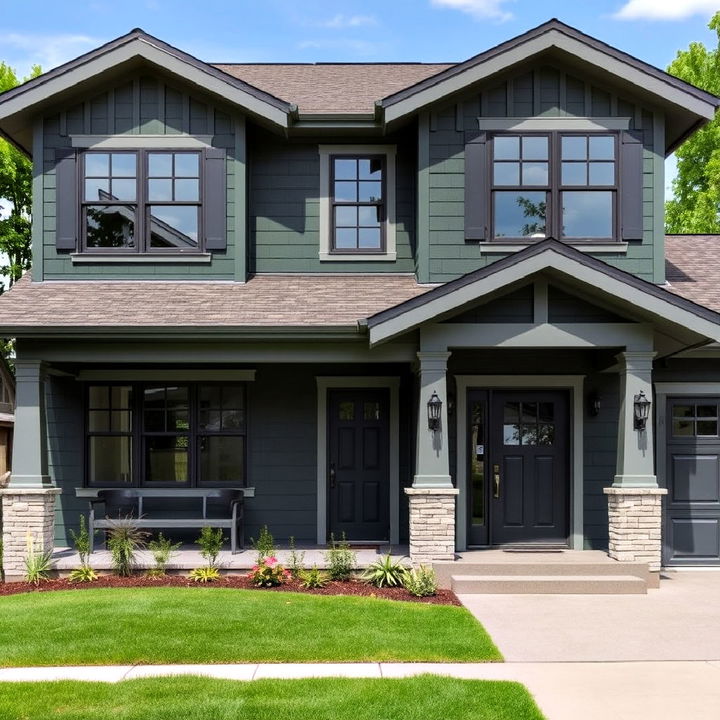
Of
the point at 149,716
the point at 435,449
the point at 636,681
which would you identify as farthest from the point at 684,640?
the point at 149,716

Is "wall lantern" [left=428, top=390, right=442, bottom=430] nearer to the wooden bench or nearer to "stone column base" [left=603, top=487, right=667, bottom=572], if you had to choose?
"stone column base" [left=603, top=487, right=667, bottom=572]

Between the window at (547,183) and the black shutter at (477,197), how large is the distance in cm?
14

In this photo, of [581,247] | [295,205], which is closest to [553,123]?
[581,247]

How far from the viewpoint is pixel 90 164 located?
38.5 ft

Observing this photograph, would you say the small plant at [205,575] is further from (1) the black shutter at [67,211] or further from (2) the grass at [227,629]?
(1) the black shutter at [67,211]

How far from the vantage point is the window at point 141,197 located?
38.4 feet

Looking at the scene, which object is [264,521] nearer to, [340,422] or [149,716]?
[340,422]

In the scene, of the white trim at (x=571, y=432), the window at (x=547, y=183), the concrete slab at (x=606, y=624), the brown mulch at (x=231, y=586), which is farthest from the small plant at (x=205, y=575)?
the window at (x=547, y=183)

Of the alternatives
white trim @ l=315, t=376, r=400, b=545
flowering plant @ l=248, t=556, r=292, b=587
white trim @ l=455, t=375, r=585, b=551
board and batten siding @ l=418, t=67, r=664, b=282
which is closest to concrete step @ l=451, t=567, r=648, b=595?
white trim @ l=455, t=375, r=585, b=551

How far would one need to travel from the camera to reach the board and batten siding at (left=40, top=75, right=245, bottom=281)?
11711mm

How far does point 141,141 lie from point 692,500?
29.2 feet

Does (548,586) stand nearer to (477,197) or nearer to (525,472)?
(525,472)

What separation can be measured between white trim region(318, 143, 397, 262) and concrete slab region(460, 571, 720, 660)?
16.1ft

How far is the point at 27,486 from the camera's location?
33.9 ft
